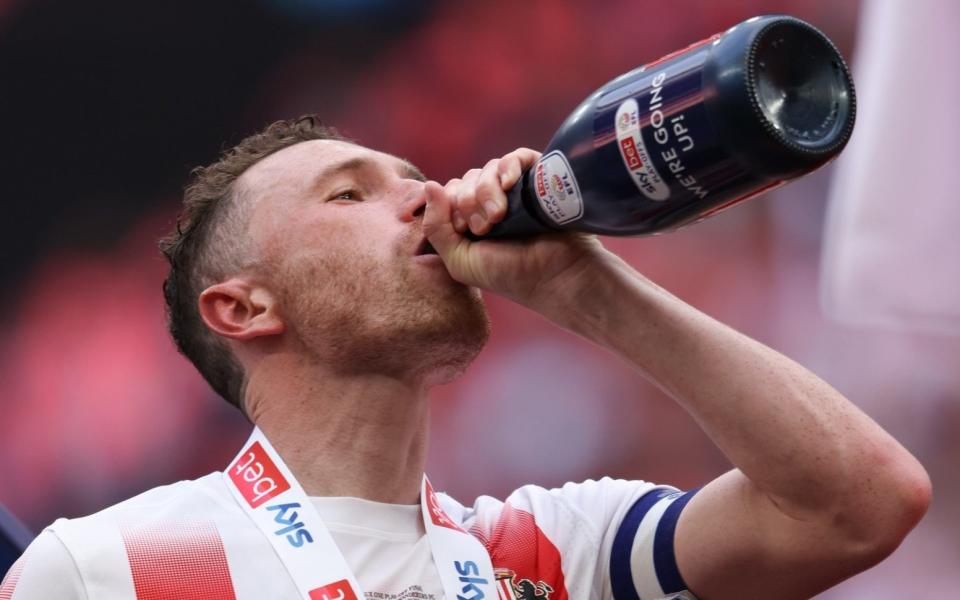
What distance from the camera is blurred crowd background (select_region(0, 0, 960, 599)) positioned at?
284 cm

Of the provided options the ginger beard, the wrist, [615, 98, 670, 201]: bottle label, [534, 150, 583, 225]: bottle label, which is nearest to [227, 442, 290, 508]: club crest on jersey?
the ginger beard

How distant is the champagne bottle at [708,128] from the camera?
128cm

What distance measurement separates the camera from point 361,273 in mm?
1715

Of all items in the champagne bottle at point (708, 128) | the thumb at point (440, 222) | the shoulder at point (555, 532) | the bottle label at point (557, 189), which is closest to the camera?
the champagne bottle at point (708, 128)

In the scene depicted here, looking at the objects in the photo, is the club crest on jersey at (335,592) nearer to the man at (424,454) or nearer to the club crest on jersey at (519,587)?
the man at (424,454)

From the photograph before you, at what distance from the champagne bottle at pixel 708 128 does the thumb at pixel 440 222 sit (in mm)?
246

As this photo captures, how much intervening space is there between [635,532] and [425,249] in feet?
1.62

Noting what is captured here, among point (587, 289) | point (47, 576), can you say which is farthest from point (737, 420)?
point (47, 576)

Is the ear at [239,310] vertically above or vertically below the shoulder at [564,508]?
above

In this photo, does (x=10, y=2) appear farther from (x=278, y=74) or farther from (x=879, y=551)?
(x=879, y=551)

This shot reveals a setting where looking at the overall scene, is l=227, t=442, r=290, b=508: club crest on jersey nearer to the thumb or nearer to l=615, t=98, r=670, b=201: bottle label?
the thumb

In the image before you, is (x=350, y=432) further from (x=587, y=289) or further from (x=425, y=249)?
(x=587, y=289)

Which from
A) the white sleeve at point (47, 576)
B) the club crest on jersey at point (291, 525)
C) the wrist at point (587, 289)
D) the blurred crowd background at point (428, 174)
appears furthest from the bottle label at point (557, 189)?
the blurred crowd background at point (428, 174)

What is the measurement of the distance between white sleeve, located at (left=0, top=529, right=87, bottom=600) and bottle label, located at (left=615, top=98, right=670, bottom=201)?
79cm
